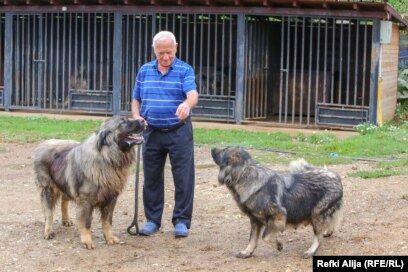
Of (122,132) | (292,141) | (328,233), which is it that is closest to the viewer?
(122,132)

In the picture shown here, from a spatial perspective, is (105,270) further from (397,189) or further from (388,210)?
(397,189)

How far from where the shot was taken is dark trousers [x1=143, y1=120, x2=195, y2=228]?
26.0ft

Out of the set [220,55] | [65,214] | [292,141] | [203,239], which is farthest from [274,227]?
[220,55]

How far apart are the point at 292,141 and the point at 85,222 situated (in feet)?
24.4

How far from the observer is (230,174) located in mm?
7066

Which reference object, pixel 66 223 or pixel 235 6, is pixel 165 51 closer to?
pixel 66 223

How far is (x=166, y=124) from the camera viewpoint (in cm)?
786

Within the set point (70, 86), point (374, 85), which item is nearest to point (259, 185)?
point (374, 85)

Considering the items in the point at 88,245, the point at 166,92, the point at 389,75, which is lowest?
the point at 88,245

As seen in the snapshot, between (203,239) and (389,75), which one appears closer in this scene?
(203,239)

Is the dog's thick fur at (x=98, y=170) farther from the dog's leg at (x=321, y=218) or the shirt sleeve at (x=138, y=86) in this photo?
the dog's leg at (x=321, y=218)

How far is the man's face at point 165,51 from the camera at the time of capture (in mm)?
7672

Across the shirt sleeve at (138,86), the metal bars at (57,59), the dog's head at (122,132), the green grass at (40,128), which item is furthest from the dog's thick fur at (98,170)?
the metal bars at (57,59)

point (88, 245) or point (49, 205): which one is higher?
point (49, 205)
